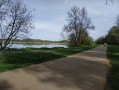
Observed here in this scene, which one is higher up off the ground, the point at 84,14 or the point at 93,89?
the point at 84,14

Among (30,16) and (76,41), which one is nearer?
(30,16)

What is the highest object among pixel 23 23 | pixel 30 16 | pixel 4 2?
pixel 4 2

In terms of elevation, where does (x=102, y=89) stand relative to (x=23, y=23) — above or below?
below

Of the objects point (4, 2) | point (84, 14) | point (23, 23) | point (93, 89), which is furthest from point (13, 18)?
point (84, 14)

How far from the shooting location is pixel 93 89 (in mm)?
3285

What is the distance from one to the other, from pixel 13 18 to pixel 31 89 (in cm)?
1000

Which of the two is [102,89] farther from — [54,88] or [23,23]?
[23,23]

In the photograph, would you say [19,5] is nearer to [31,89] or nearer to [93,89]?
[31,89]

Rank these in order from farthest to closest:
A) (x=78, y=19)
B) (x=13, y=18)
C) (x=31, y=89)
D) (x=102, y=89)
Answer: (x=78, y=19) < (x=13, y=18) < (x=102, y=89) < (x=31, y=89)

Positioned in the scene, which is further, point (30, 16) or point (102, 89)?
point (30, 16)

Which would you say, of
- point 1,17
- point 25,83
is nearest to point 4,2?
point 1,17

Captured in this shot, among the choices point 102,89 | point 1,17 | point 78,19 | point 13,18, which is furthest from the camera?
point 78,19

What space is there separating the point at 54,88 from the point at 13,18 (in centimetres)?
1024

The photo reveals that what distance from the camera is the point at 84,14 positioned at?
31.1 m
